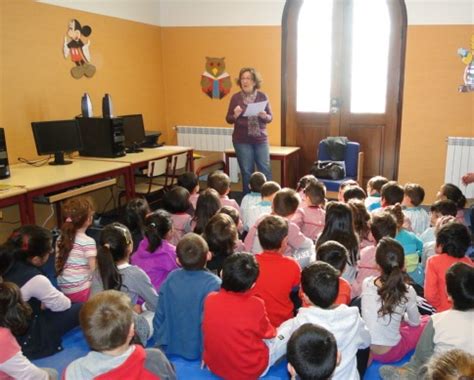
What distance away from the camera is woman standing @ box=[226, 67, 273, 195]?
4922 mm

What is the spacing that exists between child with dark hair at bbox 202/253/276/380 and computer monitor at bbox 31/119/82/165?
2939mm

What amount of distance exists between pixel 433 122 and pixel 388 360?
3.94 metres

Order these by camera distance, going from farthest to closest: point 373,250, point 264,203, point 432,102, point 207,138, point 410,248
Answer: point 207,138 < point 432,102 < point 264,203 < point 410,248 < point 373,250

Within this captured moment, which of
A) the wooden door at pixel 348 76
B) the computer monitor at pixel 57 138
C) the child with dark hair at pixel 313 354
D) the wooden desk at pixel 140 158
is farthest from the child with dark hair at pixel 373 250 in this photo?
the wooden door at pixel 348 76

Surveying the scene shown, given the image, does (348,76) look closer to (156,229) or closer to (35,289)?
(156,229)

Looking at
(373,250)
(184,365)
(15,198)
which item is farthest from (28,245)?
(373,250)

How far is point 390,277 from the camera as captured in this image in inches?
81.9

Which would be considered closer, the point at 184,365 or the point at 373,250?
the point at 184,365

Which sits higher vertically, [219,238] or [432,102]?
[432,102]

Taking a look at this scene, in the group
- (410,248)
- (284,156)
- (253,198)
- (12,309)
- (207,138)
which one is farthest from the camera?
(207,138)

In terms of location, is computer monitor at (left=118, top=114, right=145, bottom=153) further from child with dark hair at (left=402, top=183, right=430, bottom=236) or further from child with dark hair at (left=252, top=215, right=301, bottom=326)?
child with dark hair at (left=252, top=215, right=301, bottom=326)

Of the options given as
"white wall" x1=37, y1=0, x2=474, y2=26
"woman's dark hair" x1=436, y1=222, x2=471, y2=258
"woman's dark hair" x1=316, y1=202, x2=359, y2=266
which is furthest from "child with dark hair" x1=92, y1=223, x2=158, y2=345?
"white wall" x1=37, y1=0, x2=474, y2=26

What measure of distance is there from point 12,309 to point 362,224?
2076 mm

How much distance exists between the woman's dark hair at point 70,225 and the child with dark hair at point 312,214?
4.80ft
